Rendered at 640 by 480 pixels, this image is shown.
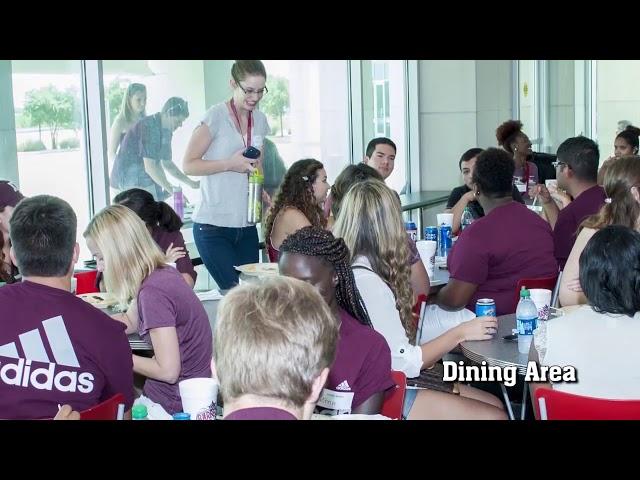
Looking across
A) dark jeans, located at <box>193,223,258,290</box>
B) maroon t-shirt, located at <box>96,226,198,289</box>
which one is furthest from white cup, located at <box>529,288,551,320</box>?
dark jeans, located at <box>193,223,258,290</box>

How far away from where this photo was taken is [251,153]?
5.54 m

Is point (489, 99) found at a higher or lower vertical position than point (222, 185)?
higher

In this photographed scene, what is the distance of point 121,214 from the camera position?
11.4 ft

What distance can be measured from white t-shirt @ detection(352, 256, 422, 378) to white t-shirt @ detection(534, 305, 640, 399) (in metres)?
0.60

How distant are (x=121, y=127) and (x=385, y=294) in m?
3.28

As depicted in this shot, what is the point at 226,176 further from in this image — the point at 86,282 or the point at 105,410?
the point at 105,410

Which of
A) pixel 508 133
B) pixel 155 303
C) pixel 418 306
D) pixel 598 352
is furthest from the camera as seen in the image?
pixel 508 133

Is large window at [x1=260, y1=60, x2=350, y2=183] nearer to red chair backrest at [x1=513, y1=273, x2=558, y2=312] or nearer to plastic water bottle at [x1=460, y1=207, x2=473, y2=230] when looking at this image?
plastic water bottle at [x1=460, y1=207, x2=473, y2=230]

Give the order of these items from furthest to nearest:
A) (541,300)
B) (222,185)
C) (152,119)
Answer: (152,119) < (222,185) < (541,300)

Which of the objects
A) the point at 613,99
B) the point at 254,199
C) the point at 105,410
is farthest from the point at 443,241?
the point at 613,99

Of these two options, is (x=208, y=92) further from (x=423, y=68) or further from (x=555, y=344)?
(x=555, y=344)

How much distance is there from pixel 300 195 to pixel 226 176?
1.88 feet

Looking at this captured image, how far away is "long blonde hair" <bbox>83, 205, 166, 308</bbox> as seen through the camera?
344cm
